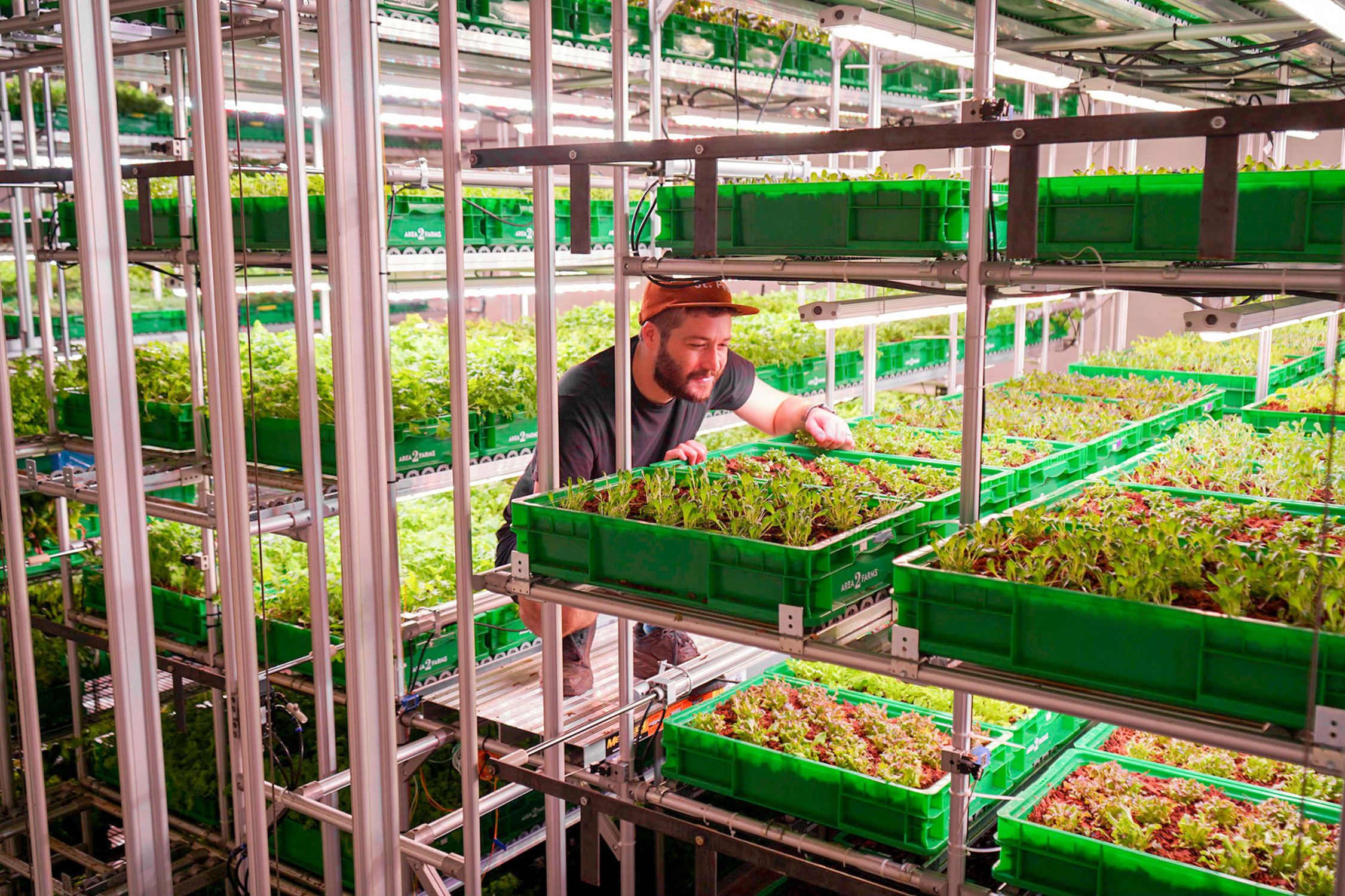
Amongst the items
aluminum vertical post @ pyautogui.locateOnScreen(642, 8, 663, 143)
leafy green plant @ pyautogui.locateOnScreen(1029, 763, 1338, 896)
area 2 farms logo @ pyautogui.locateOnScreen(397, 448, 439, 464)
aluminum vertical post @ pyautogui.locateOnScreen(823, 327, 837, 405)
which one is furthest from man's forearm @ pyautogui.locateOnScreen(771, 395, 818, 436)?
leafy green plant @ pyautogui.locateOnScreen(1029, 763, 1338, 896)

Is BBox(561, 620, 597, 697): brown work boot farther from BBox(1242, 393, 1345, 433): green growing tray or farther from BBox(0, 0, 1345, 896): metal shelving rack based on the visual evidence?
BBox(1242, 393, 1345, 433): green growing tray

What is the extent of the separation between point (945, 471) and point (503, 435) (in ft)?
6.11

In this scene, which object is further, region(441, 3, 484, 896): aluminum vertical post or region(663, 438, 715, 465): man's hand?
→ region(663, 438, 715, 465): man's hand

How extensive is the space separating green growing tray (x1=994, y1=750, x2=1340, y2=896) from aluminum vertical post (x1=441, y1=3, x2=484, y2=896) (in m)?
1.75

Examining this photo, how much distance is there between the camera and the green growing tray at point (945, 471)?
11.2ft

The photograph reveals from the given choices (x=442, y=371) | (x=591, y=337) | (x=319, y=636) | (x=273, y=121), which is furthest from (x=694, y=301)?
(x=273, y=121)

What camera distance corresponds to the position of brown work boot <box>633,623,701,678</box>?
17.6 ft

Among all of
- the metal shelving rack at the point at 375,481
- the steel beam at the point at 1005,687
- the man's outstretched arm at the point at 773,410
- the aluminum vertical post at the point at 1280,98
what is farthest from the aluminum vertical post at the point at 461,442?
the aluminum vertical post at the point at 1280,98

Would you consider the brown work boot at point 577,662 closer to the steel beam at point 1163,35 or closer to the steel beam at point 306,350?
the steel beam at point 306,350

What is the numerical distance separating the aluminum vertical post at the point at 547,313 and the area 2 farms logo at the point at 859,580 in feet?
3.60

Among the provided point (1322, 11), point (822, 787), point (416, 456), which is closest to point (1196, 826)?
point (822, 787)

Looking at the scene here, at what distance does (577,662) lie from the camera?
16.3ft

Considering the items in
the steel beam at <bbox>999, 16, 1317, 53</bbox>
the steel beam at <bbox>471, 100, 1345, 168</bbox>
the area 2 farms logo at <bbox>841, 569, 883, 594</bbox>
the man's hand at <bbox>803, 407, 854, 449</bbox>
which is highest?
the steel beam at <bbox>999, 16, 1317, 53</bbox>

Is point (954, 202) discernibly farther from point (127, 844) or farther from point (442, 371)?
point (127, 844)
